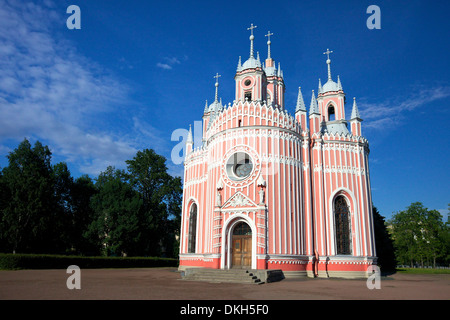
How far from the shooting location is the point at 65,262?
98.7 feet

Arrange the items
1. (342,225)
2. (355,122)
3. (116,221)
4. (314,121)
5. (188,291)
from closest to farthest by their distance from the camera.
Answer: (188,291), (342,225), (314,121), (355,122), (116,221)

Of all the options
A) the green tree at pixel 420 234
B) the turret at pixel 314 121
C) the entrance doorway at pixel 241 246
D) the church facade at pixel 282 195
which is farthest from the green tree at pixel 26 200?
the green tree at pixel 420 234

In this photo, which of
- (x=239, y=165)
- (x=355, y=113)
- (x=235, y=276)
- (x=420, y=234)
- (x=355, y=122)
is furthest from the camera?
(x=420, y=234)

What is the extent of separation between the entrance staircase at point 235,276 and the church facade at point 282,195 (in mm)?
3001

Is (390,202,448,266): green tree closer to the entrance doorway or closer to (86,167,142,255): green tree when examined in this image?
the entrance doorway

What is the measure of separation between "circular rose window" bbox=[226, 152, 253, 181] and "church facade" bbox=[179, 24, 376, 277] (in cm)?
9

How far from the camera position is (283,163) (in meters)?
26.3

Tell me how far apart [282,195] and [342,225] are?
6399 mm

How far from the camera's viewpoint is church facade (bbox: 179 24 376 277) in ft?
81.6

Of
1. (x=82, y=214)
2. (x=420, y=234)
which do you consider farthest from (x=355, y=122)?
(x=420, y=234)

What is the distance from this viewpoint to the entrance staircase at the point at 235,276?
1967cm

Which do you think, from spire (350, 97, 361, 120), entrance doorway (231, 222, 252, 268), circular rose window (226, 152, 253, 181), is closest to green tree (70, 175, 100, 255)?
entrance doorway (231, 222, 252, 268)

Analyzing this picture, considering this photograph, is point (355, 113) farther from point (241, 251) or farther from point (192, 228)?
point (192, 228)
